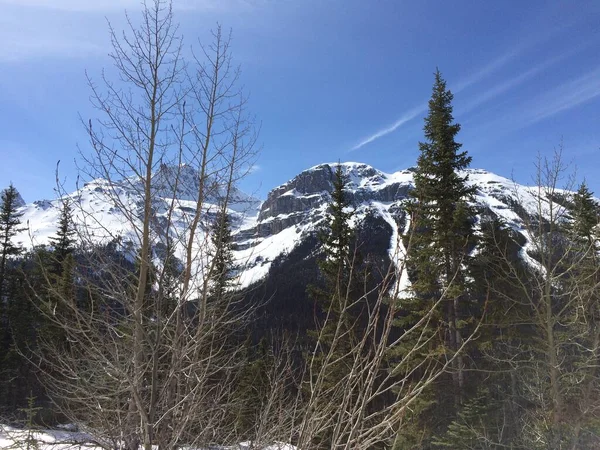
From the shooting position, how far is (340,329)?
6938 millimetres

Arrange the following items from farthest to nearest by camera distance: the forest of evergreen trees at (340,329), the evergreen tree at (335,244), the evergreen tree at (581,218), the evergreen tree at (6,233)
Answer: the evergreen tree at (6,233), the evergreen tree at (335,244), the evergreen tree at (581,218), the forest of evergreen trees at (340,329)

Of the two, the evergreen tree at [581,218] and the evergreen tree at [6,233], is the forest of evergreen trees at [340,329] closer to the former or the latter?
Result: the evergreen tree at [581,218]

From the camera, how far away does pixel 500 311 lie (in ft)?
35.7

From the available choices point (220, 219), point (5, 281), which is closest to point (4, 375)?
point (5, 281)

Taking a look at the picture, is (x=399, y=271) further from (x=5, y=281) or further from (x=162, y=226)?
(x=5, y=281)

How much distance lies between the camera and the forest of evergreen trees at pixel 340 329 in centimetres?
268

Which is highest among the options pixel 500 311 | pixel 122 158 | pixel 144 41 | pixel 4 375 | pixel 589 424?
pixel 144 41

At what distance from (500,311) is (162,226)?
10.9 meters

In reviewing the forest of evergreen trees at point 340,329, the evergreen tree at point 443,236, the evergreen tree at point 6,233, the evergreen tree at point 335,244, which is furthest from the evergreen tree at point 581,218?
the evergreen tree at point 6,233

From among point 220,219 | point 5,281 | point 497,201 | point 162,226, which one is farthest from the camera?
point 497,201

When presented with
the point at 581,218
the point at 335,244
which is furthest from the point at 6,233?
the point at 581,218

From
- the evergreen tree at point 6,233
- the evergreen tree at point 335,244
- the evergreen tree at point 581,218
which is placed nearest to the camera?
the evergreen tree at point 581,218

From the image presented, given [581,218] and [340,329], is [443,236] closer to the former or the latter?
[581,218]

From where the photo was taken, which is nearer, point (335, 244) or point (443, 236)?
point (443, 236)
